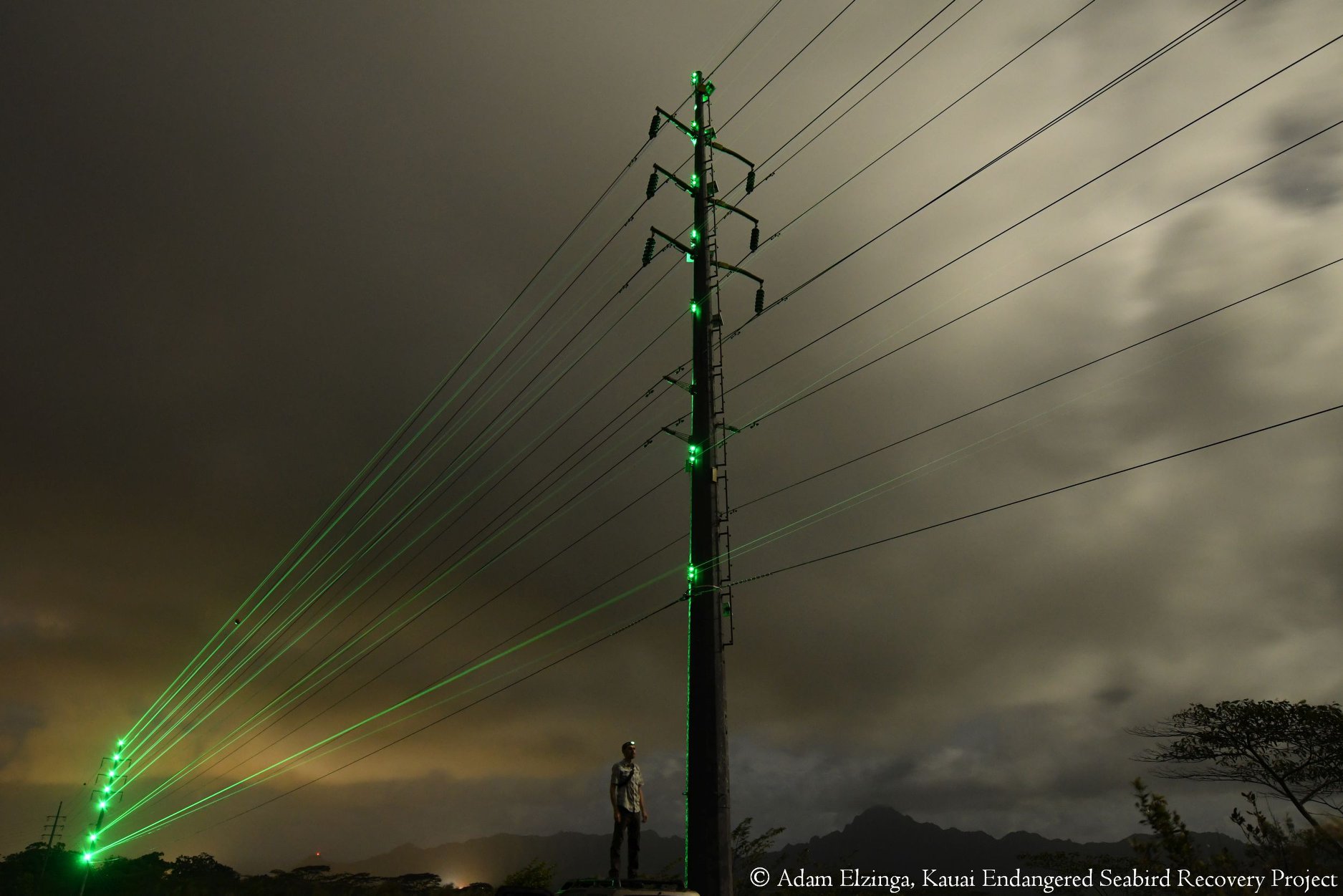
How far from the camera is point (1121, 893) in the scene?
70.5 feet

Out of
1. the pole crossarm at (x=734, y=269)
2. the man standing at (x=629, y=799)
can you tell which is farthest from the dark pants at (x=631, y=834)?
the pole crossarm at (x=734, y=269)

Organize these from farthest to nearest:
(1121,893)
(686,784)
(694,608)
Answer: (1121,893), (694,608), (686,784)

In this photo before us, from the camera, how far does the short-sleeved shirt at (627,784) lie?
51.5 feet

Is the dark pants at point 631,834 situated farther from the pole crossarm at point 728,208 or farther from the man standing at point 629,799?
the pole crossarm at point 728,208

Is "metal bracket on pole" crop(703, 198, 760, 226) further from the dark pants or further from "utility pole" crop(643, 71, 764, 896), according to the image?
the dark pants

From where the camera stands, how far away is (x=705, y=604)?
1706 cm

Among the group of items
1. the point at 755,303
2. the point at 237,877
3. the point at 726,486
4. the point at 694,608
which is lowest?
the point at 237,877

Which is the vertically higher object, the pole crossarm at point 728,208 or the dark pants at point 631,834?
the pole crossarm at point 728,208

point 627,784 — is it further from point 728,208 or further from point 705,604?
point 728,208

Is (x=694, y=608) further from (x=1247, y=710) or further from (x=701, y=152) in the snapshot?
(x=1247, y=710)

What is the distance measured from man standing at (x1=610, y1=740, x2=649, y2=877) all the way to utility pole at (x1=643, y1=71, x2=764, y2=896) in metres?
1.17

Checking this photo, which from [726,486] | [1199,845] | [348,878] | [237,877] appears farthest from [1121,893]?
[237,877]

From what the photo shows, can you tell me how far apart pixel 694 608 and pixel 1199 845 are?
15.5m

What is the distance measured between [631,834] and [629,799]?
30.2 inches
